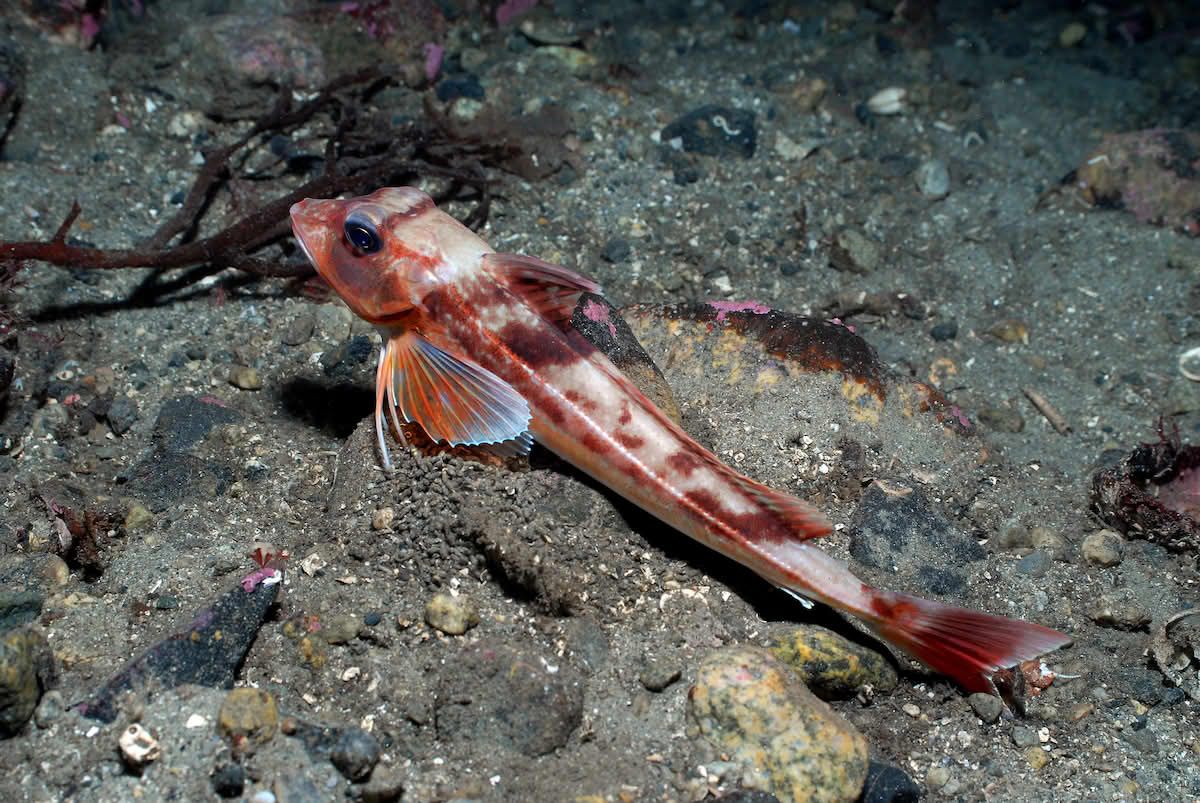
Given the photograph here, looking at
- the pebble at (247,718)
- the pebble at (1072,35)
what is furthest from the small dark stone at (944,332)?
the pebble at (247,718)

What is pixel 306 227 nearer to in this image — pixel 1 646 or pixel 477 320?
pixel 477 320

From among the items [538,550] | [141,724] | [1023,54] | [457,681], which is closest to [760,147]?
[1023,54]

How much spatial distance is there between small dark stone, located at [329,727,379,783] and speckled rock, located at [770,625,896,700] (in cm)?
155

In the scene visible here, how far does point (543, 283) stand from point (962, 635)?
214 cm

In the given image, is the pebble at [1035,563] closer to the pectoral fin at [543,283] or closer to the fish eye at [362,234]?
the pectoral fin at [543,283]

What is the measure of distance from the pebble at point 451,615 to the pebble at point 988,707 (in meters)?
2.02

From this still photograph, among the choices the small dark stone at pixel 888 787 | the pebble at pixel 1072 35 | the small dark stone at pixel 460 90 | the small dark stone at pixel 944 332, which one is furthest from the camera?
the pebble at pixel 1072 35

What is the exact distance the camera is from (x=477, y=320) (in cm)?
374

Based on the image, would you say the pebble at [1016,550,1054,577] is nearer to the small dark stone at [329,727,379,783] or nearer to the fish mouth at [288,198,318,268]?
the small dark stone at [329,727,379,783]

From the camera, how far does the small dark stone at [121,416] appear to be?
4484 mm

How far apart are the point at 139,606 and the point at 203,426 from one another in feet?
3.62

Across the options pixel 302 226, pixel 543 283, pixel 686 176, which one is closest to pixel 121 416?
pixel 302 226

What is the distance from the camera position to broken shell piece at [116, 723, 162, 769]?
3.00m

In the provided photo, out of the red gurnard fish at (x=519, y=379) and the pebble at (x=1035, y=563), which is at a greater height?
the red gurnard fish at (x=519, y=379)
